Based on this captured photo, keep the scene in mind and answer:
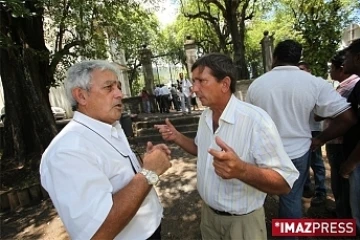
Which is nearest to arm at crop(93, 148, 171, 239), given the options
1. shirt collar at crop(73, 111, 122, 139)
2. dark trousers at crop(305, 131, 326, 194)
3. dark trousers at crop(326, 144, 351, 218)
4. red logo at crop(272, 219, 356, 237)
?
shirt collar at crop(73, 111, 122, 139)

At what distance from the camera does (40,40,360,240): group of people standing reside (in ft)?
4.14

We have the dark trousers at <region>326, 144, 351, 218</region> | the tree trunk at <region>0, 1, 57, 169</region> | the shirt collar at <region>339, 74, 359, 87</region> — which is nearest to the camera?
the shirt collar at <region>339, 74, 359, 87</region>

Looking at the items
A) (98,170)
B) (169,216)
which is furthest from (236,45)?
(98,170)

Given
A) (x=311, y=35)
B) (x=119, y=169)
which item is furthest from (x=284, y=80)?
(x=311, y=35)

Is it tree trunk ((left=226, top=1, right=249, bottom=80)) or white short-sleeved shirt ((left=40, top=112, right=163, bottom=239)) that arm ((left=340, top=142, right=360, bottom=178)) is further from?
tree trunk ((left=226, top=1, right=249, bottom=80))

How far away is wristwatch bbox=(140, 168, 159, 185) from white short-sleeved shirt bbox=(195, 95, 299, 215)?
541 millimetres

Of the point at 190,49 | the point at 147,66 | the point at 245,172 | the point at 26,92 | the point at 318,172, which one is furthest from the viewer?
the point at 147,66

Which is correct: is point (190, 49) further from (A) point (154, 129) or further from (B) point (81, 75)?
(B) point (81, 75)

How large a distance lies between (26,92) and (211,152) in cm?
577

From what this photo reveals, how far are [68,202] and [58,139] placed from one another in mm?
348

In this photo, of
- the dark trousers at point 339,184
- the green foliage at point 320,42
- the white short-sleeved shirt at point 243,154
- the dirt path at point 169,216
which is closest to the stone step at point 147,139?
the dirt path at point 169,216

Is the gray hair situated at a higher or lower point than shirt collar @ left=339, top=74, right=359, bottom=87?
higher

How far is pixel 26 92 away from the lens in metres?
5.86

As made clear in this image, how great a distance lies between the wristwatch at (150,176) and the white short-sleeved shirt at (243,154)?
1.78 ft
